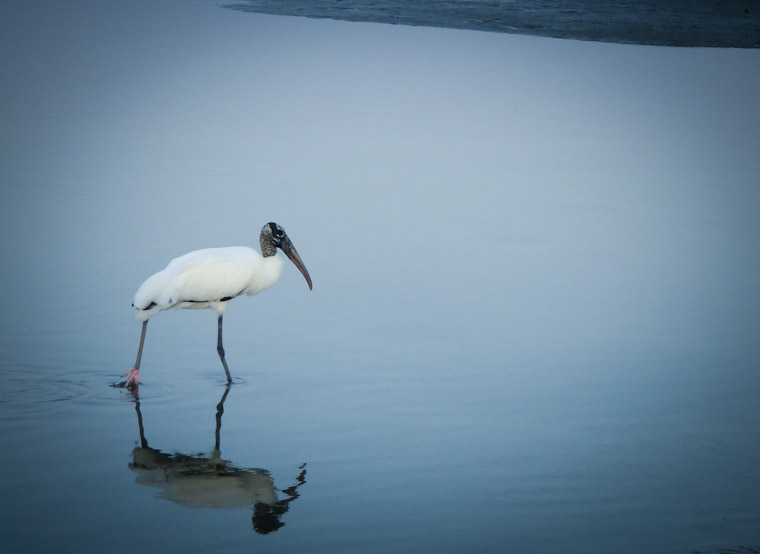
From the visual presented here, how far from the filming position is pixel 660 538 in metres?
5.70

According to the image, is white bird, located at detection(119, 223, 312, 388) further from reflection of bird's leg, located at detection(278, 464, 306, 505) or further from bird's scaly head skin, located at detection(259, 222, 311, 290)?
reflection of bird's leg, located at detection(278, 464, 306, 505)

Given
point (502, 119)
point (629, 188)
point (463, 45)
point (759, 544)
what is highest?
point (463, 45)

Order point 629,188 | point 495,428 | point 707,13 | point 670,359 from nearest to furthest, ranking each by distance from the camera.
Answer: point 495,428
point 670,359
point 629,188
point 707,13

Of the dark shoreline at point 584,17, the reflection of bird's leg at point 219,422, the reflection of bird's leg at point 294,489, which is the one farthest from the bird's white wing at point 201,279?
the dark shoreline at point 584,17

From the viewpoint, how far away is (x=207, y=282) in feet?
26.1

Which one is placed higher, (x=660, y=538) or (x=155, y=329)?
(x=155, y=329)

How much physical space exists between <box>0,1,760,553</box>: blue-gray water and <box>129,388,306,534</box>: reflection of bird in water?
18mm

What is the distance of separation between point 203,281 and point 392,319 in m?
1.48

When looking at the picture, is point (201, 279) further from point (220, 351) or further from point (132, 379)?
point (132, 379)

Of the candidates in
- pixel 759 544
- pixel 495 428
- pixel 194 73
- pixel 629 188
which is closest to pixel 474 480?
pixel 495 428

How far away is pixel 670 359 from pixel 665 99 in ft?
31.8

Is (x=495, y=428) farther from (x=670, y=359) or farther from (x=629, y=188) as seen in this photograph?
(x=629, y=188)

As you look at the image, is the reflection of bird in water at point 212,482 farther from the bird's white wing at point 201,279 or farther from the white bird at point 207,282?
the bird's white wing at point 201,279

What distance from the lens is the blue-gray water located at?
5.94 m
